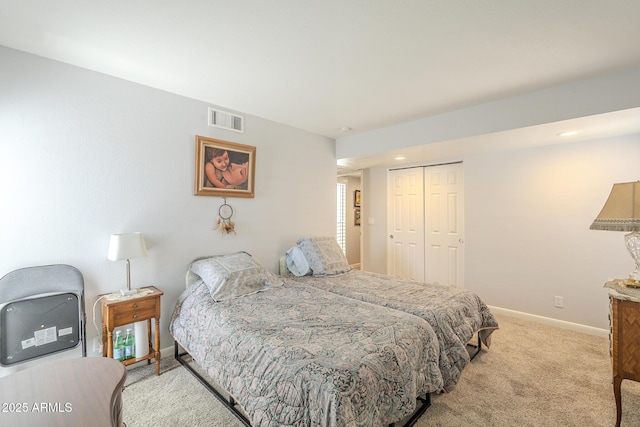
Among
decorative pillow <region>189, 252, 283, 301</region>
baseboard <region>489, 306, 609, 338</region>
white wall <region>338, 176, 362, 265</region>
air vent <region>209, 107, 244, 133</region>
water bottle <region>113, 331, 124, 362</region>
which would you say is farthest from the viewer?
white wall <region>338, 176, 362, 265</region>

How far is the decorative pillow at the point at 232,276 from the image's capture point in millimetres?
2375

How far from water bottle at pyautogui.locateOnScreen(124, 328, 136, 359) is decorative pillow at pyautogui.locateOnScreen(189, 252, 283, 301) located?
27.4 inches

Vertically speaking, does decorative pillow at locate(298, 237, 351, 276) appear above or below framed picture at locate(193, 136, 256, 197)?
below

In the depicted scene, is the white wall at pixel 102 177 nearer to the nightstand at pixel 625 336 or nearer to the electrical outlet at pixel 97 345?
the electrical outlet at pixel 97 345

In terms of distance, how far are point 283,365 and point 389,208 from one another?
3826 mm

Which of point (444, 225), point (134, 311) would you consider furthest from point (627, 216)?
point (134, 311)

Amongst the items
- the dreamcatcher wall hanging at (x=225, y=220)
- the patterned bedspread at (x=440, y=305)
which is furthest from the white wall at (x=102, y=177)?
the patterned bedspread at (x=440, y=305)

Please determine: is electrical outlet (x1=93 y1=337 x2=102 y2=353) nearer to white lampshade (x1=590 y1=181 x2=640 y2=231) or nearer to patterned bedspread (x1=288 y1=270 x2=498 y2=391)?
patterned bedspread (x1=288 y1=270 x2=498 y2=391)

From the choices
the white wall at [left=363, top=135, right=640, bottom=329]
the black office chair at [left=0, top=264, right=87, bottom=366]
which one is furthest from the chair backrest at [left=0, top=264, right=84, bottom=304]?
the white wall at [left=363, top=135, right=640, bottom=329]

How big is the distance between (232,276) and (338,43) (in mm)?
1983

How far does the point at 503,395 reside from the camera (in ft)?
6.69

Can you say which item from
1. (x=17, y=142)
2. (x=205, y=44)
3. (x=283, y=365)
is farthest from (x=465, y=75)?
(x=17, y=142)

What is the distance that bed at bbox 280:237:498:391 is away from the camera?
6.62 feet

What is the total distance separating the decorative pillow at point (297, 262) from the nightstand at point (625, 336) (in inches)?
97.4
